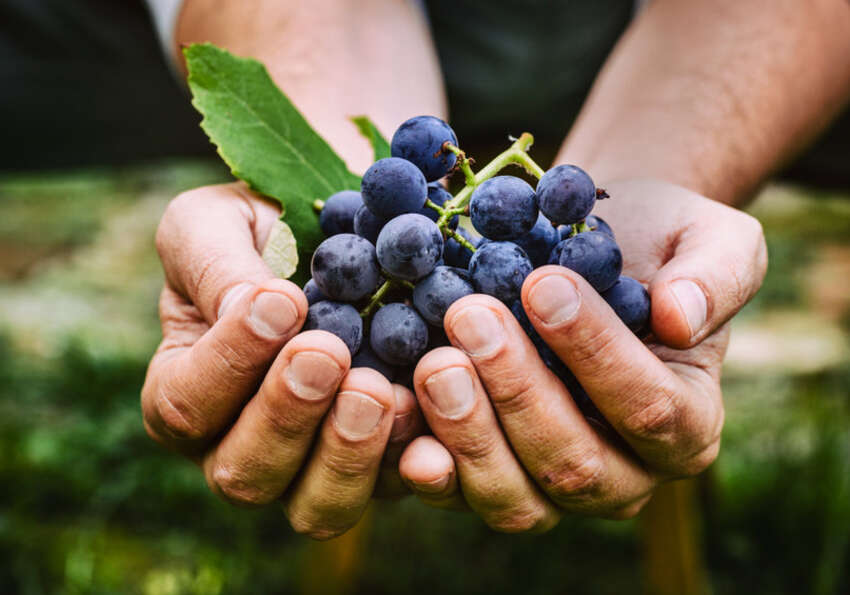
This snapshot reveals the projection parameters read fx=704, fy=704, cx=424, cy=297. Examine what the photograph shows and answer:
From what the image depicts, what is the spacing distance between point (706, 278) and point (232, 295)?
1.83 ft

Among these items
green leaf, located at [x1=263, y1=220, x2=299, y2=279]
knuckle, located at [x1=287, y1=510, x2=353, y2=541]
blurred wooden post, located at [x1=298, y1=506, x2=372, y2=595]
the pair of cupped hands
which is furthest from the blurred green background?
green leaf, located at [x1=263, y1=220, x2=299, y2=279]

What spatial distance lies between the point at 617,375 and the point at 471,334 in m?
0.18

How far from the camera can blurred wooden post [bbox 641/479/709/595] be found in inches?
68.3

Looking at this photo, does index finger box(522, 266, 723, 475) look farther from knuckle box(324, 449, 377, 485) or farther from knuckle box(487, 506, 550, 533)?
knuckle box(324, 449, 377, 485)

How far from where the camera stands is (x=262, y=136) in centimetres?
97

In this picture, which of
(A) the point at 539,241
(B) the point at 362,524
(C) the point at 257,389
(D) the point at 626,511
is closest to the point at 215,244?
(C) the point at 257,389

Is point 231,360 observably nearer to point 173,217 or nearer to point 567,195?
point 173,217

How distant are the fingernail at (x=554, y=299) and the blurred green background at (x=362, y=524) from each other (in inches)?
48.6

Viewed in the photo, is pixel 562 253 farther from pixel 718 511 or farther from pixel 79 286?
pixel 79 286

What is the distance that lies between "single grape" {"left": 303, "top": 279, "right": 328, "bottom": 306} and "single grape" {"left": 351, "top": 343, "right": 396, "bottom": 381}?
8cm

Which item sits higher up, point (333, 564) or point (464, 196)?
point (464, 196)

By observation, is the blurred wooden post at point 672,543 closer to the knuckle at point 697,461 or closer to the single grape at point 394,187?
the knuckle at point 697,461

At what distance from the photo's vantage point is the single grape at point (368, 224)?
2.65ft

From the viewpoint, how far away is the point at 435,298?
0.77 meters
